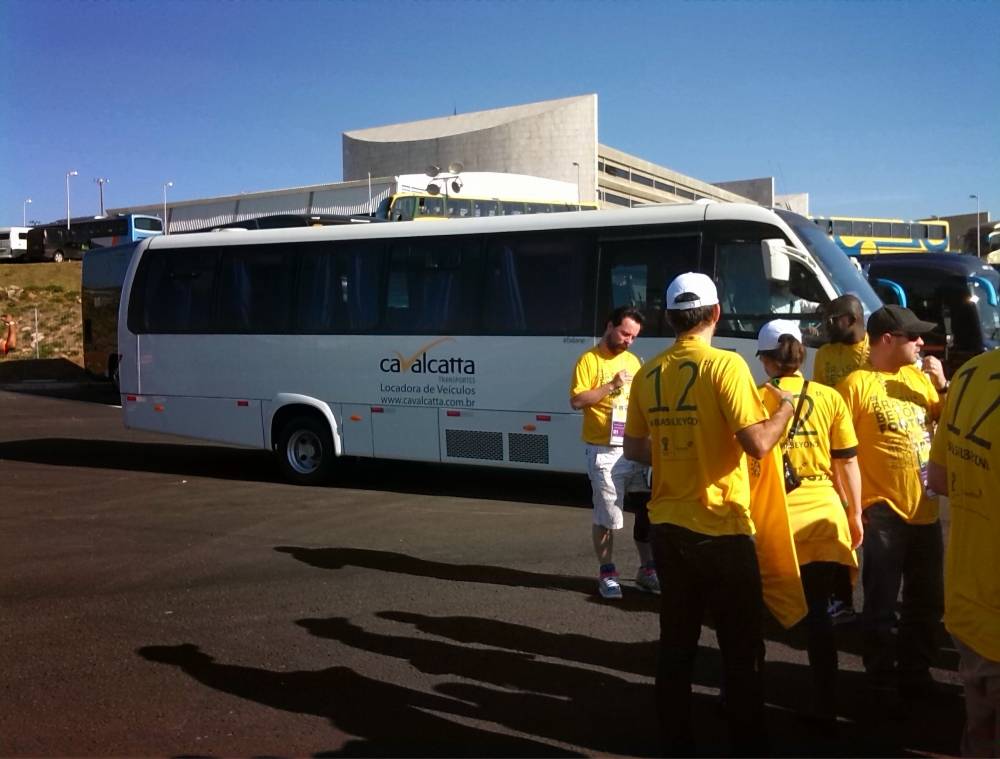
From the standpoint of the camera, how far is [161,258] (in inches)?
526

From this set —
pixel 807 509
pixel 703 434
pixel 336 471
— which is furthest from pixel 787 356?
pixel 336 471

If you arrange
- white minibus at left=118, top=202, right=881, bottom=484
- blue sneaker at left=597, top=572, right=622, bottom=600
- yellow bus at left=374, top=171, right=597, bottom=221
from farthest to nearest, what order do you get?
yellow bus at left=374, top=171, right=597, bottom=221 < white minibus at left=118, top=202, right=881, bottom=484 < blue sneaker at left=597, top=572, right=622, bottom=600

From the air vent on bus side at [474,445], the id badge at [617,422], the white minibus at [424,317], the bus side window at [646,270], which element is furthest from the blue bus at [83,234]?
the id badge at [617,422]

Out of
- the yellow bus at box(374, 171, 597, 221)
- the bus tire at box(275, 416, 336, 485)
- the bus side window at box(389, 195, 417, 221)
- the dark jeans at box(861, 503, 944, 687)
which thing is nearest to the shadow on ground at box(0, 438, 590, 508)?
the bus tire at box(275, 416, 336, 485)

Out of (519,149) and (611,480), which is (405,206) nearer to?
(611,480)

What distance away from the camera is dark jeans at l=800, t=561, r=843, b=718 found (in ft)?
14.1

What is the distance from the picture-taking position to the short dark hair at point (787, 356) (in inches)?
177

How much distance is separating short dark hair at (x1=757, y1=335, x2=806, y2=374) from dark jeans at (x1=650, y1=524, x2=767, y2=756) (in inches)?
40.3

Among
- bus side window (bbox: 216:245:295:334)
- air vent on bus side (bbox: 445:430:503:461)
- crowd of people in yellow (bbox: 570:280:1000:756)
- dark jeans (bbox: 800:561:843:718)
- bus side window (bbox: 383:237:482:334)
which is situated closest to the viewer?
crowd of people in yellow (bbox: 570:280:1000:756)

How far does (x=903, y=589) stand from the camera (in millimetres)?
4750

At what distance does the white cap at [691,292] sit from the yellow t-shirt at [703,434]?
130 mm

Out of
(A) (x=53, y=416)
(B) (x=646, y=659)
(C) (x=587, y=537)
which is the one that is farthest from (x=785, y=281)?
(A) (x=53, y=416)

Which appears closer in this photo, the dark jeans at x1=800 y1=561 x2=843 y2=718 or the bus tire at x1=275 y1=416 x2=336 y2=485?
the dark jeans at x1=800 y1=561 x2=843 y2=718

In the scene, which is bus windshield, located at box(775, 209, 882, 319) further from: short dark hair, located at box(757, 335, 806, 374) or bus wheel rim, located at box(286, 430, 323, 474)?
bus wheel rim, located at box(286, 430, 323, 474)
